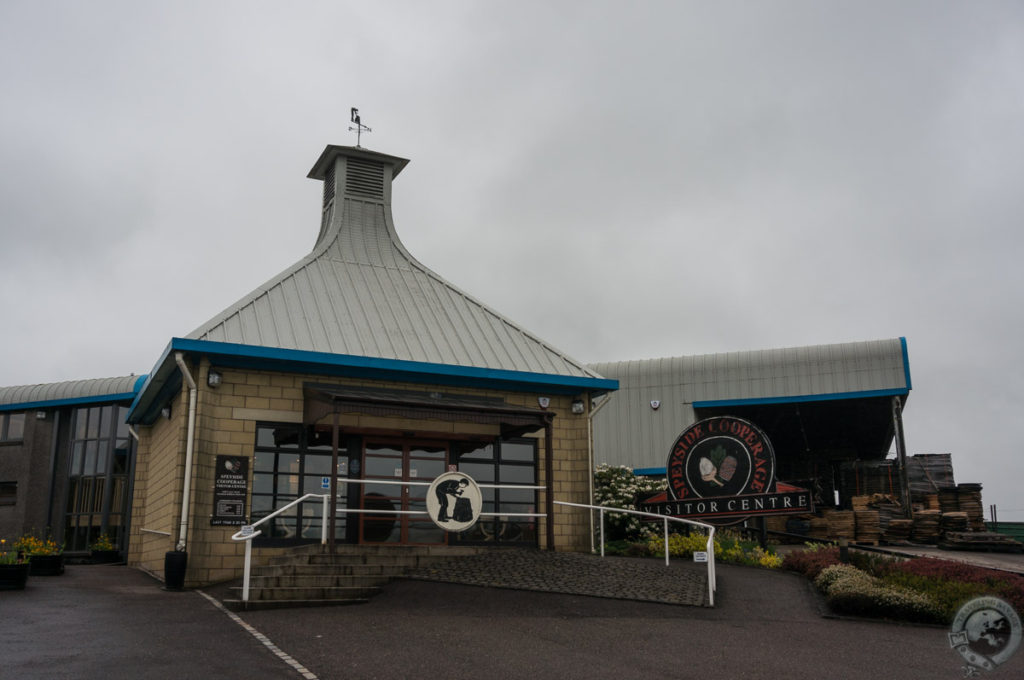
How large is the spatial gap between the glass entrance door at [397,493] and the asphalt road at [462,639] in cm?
313

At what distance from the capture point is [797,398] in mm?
31172

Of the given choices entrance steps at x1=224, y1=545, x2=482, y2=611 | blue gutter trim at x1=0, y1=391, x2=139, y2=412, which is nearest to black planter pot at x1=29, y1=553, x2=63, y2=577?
entrance steps at x1=224, y1=545, x2=482, y2=611

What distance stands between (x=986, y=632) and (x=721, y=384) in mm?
21274

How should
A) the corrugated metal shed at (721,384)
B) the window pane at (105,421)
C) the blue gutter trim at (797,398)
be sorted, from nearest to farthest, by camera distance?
the window pane at (105,421)
the blue gutter trim at (797,398)
the corrugated metal shed at (721,384)

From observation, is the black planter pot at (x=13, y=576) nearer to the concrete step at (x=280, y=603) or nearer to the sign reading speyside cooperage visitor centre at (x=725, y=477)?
the concrete step at (x=280, y=603)

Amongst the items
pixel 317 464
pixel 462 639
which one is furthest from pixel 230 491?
pixel 462 639

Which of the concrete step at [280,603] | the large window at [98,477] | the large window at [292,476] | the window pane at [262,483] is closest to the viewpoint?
the concrete step at [280,603]

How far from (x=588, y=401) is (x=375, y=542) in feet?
17.5

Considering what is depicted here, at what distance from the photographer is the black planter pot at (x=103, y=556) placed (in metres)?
24.5

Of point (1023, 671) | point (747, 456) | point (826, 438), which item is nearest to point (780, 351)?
point (826, 438)

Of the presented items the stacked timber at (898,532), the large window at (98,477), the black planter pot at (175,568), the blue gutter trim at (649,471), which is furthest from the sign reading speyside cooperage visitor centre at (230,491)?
the blue gutter trim at (649,471)

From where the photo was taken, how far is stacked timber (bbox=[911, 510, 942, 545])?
24844mm

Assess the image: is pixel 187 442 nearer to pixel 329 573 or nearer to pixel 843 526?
pixel 329 573

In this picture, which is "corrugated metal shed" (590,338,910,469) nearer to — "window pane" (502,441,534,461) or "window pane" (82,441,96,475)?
"window pane" (502,441,534,461)
